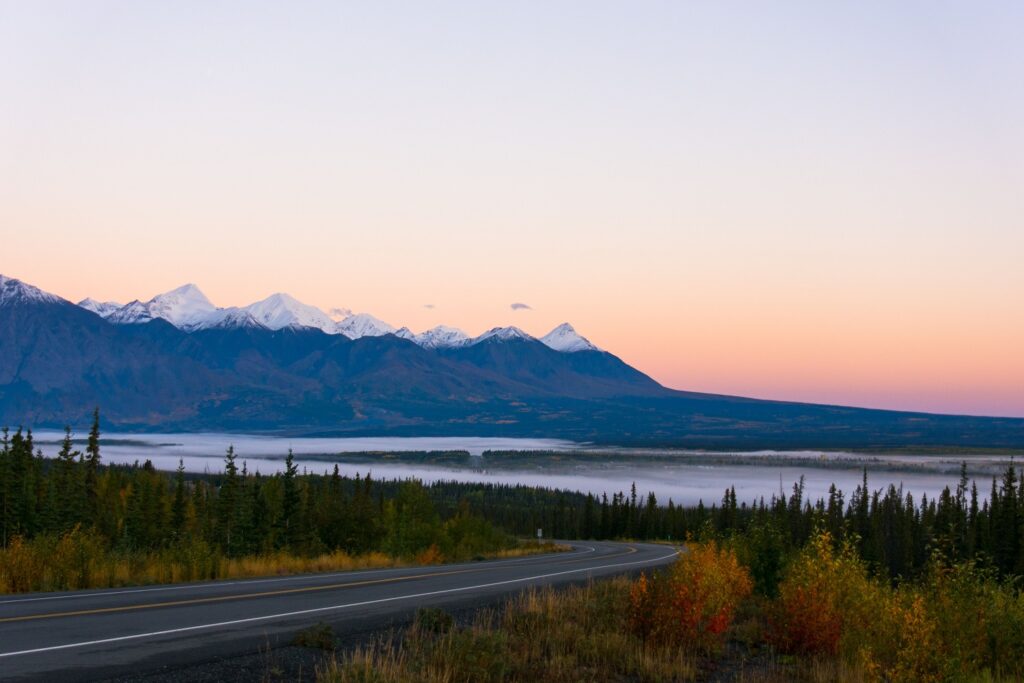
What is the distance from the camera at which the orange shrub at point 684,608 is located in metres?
15.5

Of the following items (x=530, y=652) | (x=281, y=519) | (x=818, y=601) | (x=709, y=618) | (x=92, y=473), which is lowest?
(x=281, y=519)

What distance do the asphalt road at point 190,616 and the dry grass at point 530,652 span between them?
4.90ft

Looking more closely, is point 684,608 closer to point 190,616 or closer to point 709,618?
point 709,618

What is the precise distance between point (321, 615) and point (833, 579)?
934 cm

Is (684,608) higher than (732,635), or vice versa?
(684,608)

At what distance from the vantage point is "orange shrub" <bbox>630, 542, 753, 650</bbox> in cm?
1552

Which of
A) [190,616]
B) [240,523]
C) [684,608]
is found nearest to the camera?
[190,616]

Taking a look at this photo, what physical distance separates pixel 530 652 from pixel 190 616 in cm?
507

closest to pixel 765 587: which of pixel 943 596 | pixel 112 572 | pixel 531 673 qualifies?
pixel 943 596

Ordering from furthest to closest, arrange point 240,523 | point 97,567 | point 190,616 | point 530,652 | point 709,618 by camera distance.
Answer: point 240,523 → point 97,567 → point 709,618 → point 190,616 → point 530,652

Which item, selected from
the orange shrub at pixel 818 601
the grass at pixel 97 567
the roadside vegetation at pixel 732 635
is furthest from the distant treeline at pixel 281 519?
the roadside vegetation at pixel 732 635

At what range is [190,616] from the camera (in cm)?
1385

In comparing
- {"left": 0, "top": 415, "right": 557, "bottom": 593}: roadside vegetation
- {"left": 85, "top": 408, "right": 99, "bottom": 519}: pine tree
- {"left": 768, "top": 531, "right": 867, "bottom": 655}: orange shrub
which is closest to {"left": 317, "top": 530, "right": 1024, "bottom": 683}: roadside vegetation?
{"left": 768, "top": 531, "right": 867, "bottom": 655}: orange shrub

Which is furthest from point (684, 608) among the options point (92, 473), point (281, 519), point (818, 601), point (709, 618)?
point (92, 473)
